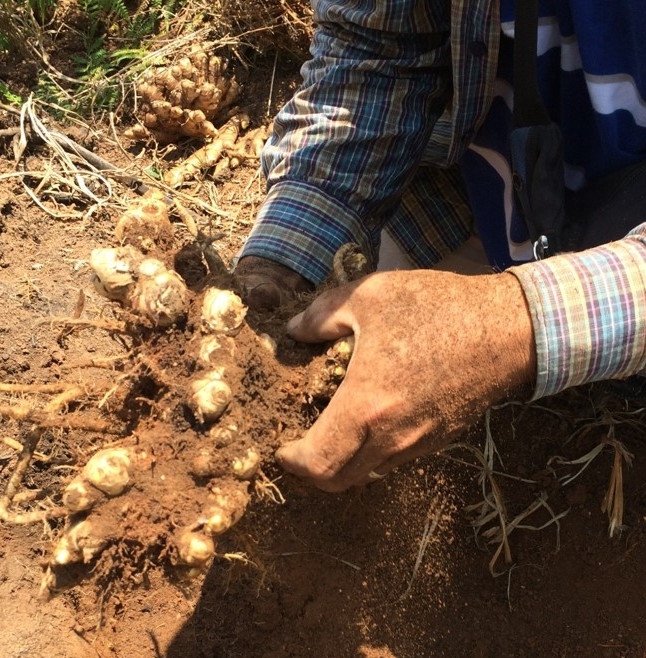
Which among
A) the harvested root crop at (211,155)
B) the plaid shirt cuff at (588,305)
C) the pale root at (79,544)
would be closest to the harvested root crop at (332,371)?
the plaid shirt cuff at (588,305)

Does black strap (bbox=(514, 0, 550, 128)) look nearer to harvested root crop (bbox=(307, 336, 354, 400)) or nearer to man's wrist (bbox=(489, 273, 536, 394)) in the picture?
man's wrist (bbox=(489, 273, 536, 394))

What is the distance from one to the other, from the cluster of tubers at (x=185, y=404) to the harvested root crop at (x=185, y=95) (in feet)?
4.85

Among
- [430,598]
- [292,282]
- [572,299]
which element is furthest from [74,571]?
[430,598]

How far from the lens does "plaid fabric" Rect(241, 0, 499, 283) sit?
143 cm

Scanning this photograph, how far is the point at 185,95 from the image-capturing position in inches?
98.7

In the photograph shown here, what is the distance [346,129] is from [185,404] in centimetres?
74

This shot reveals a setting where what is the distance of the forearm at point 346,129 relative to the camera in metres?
1.47

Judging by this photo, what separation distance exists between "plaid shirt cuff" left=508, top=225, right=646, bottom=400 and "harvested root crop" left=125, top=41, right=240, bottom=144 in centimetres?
181

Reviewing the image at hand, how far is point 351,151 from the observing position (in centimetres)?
152

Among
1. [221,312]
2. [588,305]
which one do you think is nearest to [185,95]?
[221,312]

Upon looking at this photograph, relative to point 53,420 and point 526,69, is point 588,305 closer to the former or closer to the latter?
point 526,69

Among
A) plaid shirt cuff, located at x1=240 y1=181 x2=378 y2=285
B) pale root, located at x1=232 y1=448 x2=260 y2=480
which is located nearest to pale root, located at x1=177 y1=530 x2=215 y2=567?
pale root, located at x1=232 y1=448 x2=260 y2=480

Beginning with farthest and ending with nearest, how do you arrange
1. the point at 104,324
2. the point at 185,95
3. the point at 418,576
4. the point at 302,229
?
the point at 185,95 < the point at 418,576 < the point at 302,229 < the point at 104,324

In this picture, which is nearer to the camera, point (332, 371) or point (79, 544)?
point (79, 544)
